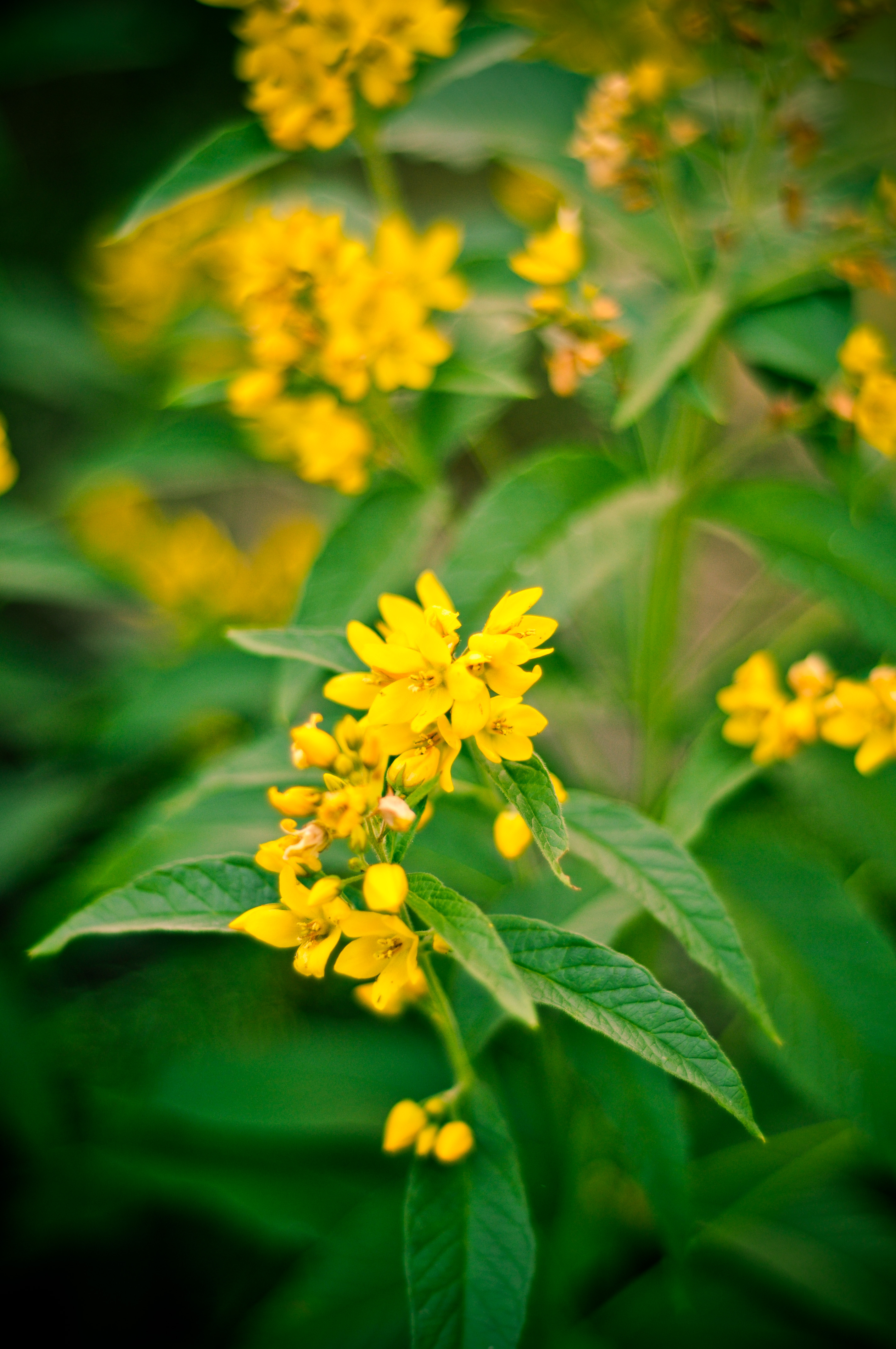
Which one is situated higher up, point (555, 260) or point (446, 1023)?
point (555, 260)

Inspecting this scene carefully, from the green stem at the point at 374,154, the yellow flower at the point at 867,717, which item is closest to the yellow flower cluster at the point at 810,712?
the yellow flower at the point at 867,717

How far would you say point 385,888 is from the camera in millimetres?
443

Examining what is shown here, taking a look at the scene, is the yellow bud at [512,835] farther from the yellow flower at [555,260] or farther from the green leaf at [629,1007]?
the yellow flower at [555,260]

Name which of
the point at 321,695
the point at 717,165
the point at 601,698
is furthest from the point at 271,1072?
the point at 717,165

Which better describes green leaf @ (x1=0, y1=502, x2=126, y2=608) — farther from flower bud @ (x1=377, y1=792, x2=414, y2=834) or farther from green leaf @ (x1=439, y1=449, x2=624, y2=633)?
flower bud @ (x1=377, y1=792, x2=414, y2=834)

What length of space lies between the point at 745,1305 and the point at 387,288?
4.41 feet

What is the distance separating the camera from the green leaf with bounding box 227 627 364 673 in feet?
1.78

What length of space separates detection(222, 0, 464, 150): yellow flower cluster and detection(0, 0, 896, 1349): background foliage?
0.16 ft

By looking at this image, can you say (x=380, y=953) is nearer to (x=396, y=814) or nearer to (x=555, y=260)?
(x=396, y=814)

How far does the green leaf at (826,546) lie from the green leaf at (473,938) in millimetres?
432

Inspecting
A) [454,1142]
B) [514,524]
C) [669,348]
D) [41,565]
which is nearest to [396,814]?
[454,1142]

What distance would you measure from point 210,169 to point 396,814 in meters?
0.66

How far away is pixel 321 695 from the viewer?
97cm

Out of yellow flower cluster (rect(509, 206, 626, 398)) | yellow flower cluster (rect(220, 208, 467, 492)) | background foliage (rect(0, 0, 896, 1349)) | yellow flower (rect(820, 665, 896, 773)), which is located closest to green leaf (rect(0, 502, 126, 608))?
background foliage (rect(0, 0, 896, 1349))
